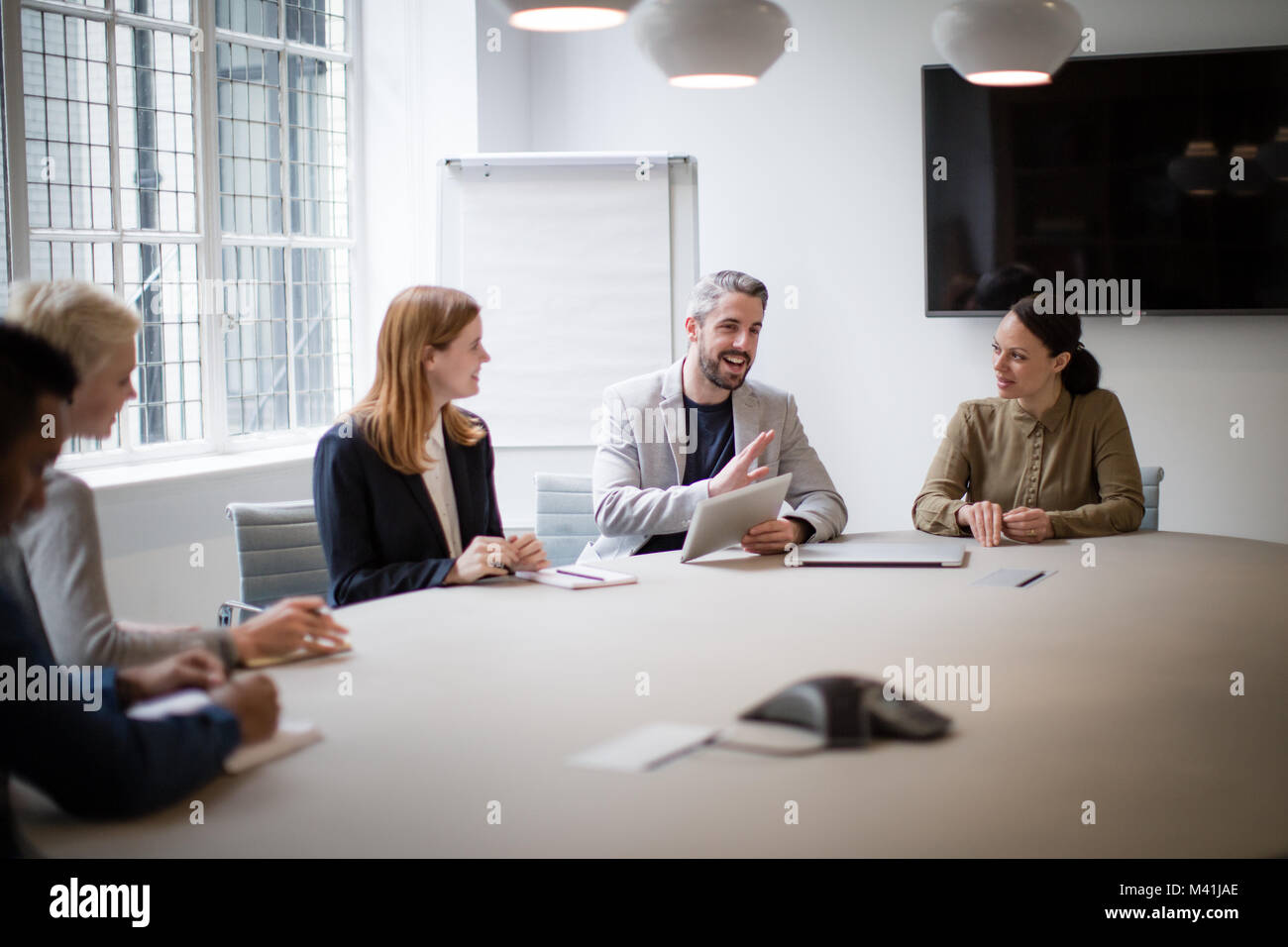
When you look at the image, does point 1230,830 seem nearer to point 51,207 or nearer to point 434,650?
point 434,650

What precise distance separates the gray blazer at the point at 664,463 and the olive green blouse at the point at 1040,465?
0.31 metres

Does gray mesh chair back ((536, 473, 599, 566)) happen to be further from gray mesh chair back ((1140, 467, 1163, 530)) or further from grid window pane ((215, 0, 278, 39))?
grid window pane ((215, 0, 278, 39))

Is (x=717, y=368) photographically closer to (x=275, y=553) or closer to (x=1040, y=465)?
(x=1040, y=465)

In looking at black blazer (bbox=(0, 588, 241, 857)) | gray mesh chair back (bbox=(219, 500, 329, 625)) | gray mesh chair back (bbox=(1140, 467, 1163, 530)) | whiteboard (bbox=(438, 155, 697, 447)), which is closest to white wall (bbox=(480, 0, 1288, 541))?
whiteboard (bbox=(438, 155, 697, 447))

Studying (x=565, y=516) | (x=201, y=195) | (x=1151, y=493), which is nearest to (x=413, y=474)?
(x=565, y=516)

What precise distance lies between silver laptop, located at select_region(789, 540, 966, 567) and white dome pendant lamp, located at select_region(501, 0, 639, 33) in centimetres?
131

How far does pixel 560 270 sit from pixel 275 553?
209cm

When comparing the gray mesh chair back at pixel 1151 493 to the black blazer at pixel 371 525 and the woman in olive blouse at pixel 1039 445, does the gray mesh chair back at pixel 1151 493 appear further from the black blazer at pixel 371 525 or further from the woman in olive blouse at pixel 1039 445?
the black blazer at pixel 371 525

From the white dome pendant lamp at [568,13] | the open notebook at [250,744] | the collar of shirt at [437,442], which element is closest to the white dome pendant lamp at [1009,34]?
the white dome pendant lamp at [568,13]

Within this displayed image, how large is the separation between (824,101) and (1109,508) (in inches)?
108

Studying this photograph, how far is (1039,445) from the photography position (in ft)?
11.0
